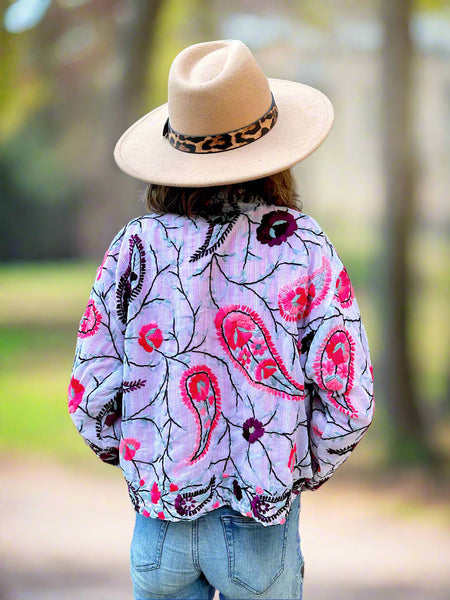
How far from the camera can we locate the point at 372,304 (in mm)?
2838

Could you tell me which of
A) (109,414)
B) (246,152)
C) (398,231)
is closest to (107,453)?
(109,414)

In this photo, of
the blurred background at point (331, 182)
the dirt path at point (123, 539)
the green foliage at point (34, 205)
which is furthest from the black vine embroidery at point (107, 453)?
the green foliage at point (34, 205)

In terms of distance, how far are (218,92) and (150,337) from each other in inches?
13.3

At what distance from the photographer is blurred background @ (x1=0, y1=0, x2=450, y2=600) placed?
8.60 feet

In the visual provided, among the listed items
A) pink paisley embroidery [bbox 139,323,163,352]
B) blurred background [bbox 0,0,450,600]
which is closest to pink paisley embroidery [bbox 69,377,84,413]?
pink paisley embroidery [bbox 139,323,163,352]

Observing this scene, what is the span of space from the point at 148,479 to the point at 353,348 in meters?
0.34

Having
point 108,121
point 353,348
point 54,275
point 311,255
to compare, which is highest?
point 108,121

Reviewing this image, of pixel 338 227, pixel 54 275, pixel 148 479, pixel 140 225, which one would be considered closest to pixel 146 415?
pixel 148 479

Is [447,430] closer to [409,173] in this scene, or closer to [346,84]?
[409,173]

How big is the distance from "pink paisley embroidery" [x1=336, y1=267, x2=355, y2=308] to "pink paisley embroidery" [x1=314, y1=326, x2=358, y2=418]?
0.04 m

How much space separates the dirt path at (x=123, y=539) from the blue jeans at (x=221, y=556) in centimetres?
137

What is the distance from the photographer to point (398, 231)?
2.71m

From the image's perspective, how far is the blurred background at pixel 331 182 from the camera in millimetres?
2621

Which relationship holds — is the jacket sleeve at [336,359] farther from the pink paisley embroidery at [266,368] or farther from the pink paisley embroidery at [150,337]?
the pink paisley embroidery at [150,337]
